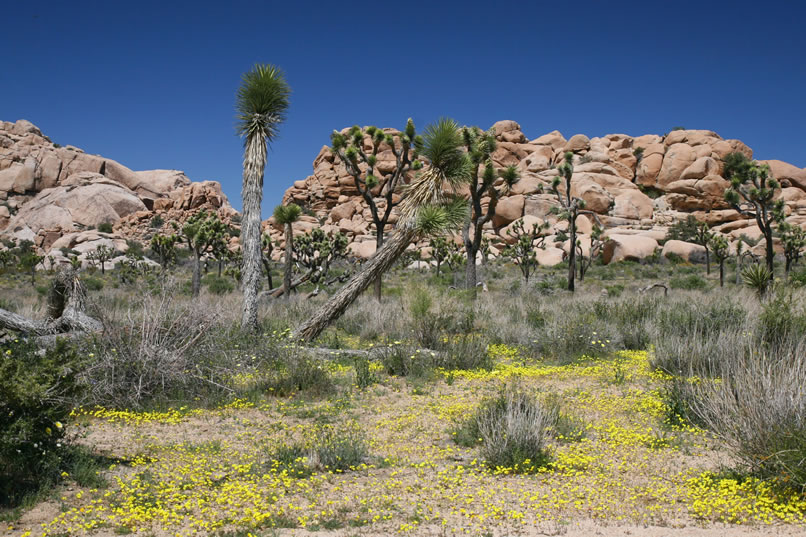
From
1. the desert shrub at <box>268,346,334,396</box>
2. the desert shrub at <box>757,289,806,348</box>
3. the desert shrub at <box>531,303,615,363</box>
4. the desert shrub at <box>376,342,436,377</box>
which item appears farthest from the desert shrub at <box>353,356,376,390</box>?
the desert shrub at <box>757,289,806,348</box>

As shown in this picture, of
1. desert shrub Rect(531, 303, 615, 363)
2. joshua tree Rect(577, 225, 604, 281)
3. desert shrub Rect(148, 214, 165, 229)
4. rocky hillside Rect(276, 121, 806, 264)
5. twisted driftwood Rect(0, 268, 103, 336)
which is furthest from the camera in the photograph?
desert shrub Rect(148, 214, 165, 229)

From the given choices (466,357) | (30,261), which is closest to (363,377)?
(466,357)

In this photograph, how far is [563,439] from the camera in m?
6.55

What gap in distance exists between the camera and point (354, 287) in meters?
12.6

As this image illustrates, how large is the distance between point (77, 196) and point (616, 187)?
67008 mm

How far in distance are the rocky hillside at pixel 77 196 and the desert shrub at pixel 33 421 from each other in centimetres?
6019

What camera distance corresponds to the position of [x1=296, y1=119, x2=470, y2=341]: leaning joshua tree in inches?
486

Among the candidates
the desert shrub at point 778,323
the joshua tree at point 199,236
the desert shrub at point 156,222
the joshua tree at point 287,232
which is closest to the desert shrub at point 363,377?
the desert shrub at point 778,323

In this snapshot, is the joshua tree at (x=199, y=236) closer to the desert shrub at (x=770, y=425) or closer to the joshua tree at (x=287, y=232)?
the joshua tree at (x=287, y=232)

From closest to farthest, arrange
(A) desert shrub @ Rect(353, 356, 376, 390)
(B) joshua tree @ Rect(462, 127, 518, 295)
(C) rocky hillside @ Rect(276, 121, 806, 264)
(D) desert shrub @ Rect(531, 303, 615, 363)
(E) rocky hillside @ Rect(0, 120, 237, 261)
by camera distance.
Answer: (A) desert shrub @ Rect(353, 356, 376, 390) < (D) desert shrub @ Rect(531, 303, 615, 363) < (B) joshua tree @ Rect(462, 127, 518, 295) < (C) rocky hillside @ Rect(276, 121, 806, 264) < (E) rocky hillside @ Rect(0, 120, 237, 261)

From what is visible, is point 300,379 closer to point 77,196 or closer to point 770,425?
point 770,425

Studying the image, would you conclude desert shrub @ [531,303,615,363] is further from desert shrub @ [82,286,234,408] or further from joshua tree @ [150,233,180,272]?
joshua tree @ [150,233,180,272]

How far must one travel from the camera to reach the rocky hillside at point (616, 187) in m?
61.6

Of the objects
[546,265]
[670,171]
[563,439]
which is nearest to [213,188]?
[546,265]
